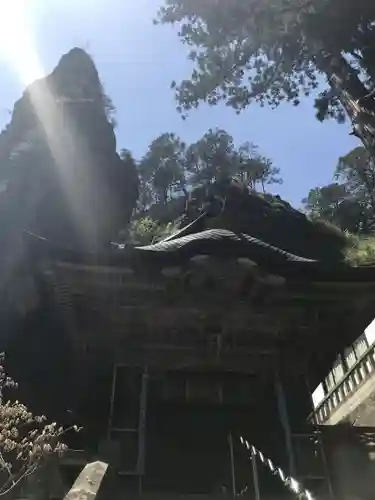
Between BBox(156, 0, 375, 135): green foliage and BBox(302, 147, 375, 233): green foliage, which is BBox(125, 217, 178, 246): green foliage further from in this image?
BBox(302, 147, 375, 233): green foliage

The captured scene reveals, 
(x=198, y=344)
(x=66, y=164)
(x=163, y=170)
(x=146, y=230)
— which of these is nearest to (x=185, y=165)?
(x=163, y=170)

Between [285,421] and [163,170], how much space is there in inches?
1117

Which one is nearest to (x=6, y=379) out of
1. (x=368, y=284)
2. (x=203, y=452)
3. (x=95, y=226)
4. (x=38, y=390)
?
(x=38, y=390)

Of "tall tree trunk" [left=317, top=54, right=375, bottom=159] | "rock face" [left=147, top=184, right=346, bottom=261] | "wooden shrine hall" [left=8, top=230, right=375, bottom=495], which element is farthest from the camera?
"rock face" [left=147, top=184, right=346, bottom=261]

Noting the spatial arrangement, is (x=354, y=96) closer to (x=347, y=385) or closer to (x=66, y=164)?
(x=347, y=385)

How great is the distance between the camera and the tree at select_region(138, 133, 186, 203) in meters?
34.6

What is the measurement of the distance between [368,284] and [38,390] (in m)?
5.23

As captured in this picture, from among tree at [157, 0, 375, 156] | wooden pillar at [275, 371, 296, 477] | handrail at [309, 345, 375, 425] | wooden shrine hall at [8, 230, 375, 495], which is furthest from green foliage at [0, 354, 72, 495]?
tree at [157, 0, 375, 156]

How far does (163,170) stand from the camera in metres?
34.6

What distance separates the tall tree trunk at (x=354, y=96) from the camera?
42.4 feet

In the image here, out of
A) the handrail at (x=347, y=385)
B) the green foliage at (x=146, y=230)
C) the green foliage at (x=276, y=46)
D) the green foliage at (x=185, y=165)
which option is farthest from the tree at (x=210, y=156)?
the handrail at (x=347, y=385)

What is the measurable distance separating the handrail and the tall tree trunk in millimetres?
5419

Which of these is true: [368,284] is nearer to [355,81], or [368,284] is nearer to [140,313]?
[140,313]

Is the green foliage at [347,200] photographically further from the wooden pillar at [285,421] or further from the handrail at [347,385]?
the wooden pillar at [285,421]
